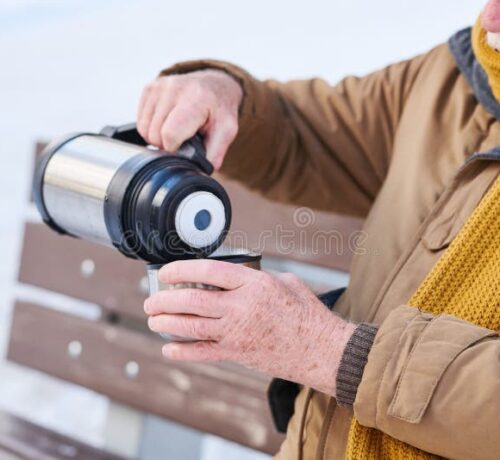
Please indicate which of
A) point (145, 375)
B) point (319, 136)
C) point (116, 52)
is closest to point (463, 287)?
point (319, 136)

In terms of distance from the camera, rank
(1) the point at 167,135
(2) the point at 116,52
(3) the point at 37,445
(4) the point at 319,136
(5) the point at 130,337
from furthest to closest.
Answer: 1. (2) the point at 116,52
2. (5) the point at 130,337
3. (3) the point at 37,445
4. (4) the point at 319,136
5. (1) the point at 167,135

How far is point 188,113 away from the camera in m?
0.87

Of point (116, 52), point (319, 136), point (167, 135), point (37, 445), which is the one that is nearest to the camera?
point (167, 135)

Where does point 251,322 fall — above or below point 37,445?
above

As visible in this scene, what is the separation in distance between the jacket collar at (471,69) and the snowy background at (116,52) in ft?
1.42

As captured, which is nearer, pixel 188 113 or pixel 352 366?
pixel 352 366

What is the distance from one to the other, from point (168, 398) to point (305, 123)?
0.50 meters

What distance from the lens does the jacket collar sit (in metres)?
0.88

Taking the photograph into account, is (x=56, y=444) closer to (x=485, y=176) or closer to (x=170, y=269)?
Result: (x=170, y=269)

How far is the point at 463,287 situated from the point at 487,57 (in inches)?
10.3

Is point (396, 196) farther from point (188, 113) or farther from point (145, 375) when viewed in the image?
point (145, 375)

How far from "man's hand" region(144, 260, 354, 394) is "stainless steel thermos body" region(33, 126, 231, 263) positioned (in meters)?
0.04

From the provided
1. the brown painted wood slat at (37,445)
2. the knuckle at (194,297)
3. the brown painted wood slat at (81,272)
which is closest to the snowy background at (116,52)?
the brown painted wood slat at (37,445)

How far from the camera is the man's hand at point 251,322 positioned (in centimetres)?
69
